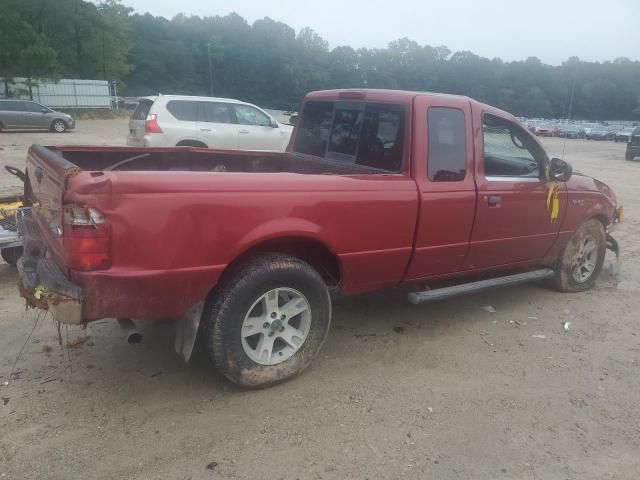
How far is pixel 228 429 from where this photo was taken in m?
3.01

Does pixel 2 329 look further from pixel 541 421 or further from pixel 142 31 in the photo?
pixel 142 31

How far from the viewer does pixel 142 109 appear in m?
11.7

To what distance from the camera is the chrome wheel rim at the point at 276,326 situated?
3.34m

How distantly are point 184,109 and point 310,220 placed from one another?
8.97 metres

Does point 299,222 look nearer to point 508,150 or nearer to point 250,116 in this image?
point 508,150

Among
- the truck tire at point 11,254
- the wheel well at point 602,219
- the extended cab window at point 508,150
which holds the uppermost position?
the extended cab window at point 508,150

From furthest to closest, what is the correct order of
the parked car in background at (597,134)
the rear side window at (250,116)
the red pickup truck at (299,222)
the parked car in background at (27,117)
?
the parked car in background at (597,134)
the parked car in background at (27,117)
the rear side window at (250,116)
the red pickup truck at (299,222)

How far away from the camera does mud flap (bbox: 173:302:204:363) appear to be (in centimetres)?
313

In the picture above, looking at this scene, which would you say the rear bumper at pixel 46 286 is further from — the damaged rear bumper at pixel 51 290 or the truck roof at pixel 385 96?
the truck roof at pixel 385 96

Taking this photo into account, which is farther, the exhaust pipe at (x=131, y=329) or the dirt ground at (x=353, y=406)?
the exhaust pipe at (x=131, y=329)

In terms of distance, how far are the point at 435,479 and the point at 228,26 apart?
10164 cm

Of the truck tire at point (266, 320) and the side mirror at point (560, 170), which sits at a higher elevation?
the side mirror at point (560, 170)

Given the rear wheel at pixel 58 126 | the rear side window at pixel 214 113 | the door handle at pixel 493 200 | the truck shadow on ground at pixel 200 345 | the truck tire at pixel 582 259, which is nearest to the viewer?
the truck shadow on ground at pixel 200 345

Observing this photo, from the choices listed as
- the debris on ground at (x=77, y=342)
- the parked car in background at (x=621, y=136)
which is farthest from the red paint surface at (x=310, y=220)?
the parked car in background at (x=621, y=136)
